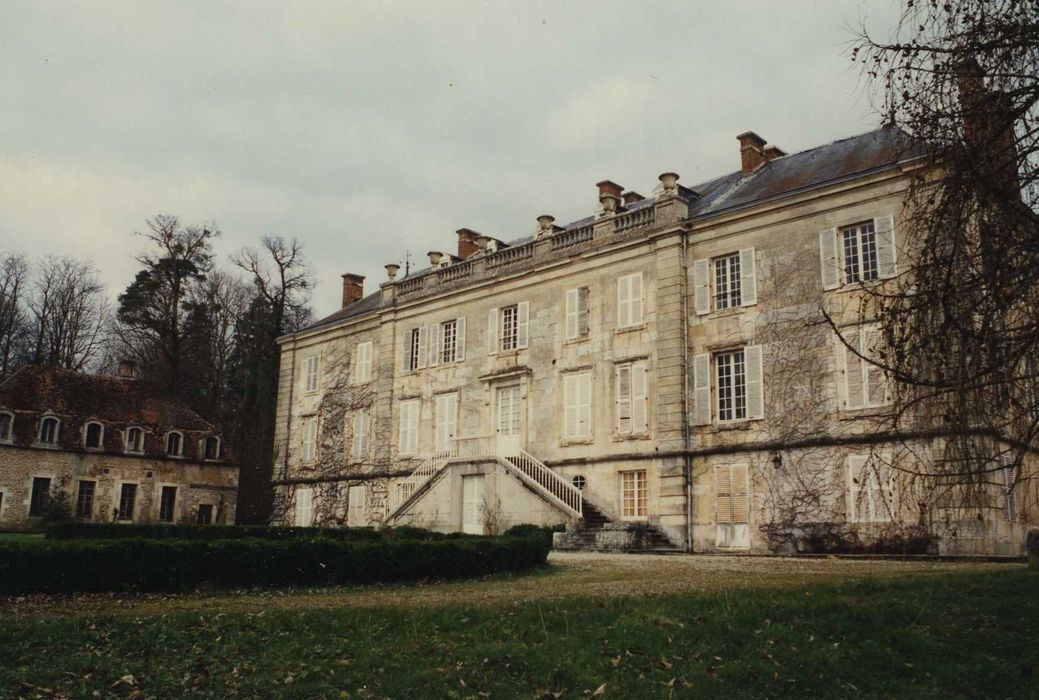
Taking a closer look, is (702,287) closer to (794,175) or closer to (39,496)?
(794,175)

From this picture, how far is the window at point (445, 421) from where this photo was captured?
2911 centimetres

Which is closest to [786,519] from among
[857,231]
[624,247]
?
[857,231]

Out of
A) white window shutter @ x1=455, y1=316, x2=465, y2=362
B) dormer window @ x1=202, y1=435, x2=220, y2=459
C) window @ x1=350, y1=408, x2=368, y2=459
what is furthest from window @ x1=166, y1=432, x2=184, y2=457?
white window shutter @ x1=455, y1=316, x2=465, y2=362

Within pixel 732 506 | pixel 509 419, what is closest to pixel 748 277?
pixel 732 506

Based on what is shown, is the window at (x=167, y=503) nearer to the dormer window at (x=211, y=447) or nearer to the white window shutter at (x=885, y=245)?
the dormer window at (x=211, y=447)

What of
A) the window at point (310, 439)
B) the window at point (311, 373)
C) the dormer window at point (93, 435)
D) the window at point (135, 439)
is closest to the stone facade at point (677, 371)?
the window at point (310, 439)

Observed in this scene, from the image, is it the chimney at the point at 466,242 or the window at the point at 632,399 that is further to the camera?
the chimney at the point at 466,242

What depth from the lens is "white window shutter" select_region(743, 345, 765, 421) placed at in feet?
70.4

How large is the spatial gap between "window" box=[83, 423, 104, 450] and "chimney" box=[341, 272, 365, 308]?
11.2 meters

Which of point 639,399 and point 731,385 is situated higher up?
point 731,385

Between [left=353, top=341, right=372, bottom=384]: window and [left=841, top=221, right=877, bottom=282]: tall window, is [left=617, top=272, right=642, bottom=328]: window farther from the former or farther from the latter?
[left=353, top=341, right=372, bottom=384]: window

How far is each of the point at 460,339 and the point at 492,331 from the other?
1.51m

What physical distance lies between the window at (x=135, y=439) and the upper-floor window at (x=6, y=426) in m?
4.50

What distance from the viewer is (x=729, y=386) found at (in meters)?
22.4
